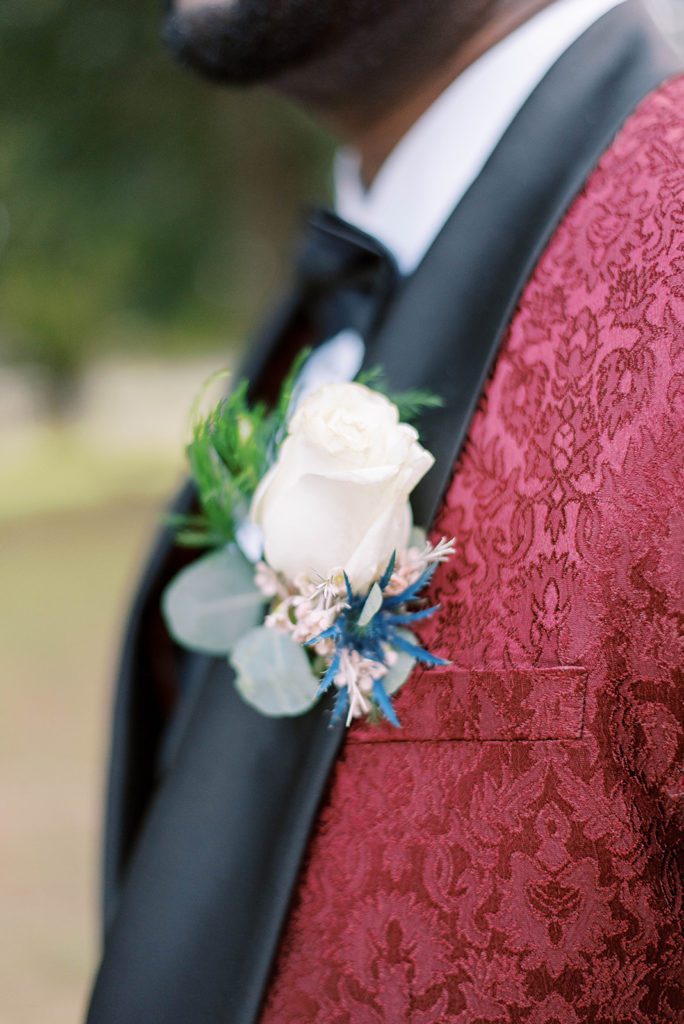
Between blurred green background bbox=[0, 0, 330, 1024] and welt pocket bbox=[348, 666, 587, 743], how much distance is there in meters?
3.26

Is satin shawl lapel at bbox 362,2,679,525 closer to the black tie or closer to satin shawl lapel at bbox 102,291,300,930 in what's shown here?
the black tie

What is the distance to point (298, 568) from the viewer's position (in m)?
0.99

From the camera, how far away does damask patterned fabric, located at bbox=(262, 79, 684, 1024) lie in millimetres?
970

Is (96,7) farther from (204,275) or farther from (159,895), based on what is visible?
(159,895)

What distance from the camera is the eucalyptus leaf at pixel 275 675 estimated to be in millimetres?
1031

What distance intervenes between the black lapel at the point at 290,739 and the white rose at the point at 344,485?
0.11 meters

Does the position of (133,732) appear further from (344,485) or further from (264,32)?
(264,32)

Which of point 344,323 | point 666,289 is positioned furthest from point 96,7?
point 666,289

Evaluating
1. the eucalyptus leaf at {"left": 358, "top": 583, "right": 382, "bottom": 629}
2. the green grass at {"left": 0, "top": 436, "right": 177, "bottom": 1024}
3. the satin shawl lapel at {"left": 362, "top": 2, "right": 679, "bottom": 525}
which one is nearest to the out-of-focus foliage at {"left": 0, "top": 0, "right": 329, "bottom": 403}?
the green grass at {"left": 0, "top": 436, "right": 177, "bottom": 1024}

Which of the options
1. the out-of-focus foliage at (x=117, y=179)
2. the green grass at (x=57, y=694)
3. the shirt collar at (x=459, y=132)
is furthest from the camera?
the out-of-focus foliage at (x=117, y=179)

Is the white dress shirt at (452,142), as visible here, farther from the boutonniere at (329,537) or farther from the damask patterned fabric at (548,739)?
the damask patterned fabric at (548,739)

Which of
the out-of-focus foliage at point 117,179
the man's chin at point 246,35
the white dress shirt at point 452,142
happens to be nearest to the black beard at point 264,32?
the man's chin at point 246,35

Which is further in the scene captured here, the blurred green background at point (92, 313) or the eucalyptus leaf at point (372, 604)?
the blurred green background at point (92, 313)

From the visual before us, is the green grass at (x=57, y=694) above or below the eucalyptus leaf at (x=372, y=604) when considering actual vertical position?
below
